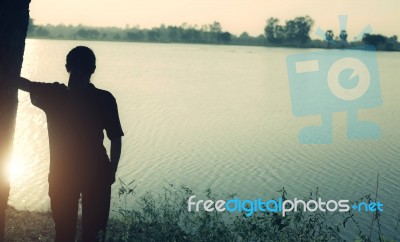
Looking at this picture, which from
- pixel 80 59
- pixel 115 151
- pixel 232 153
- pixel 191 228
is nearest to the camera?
pixel 80 59

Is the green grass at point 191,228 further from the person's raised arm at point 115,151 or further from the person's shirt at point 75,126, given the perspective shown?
the person's shirt at point 75,126

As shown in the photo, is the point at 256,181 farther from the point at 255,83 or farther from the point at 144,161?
the point at 255,83

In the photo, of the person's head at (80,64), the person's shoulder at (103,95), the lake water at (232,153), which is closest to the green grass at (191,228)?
the person's shoulder at (103,95)

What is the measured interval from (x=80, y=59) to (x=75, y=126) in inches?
19.7

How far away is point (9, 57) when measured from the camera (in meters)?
3.34

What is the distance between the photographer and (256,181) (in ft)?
39.6

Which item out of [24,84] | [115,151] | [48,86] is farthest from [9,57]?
[115,151]

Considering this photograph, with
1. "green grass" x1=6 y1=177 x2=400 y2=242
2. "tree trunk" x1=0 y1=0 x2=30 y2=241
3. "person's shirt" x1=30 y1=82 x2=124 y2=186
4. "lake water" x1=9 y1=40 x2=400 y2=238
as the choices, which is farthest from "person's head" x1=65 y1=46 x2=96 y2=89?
"lake water" x1=9 y1=40 x2=400 y2=238

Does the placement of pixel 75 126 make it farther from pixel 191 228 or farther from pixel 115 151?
pixel 191 228

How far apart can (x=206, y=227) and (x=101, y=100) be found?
11.0ft

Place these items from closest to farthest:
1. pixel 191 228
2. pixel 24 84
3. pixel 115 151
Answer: pixel 24 84 → pixel 115 151 → pixel 191 228

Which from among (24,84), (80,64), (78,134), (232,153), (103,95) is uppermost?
(80,64)

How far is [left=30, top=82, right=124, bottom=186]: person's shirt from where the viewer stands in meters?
3.15

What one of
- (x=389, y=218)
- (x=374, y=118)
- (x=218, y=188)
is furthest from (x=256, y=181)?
(x=374, y=118)
